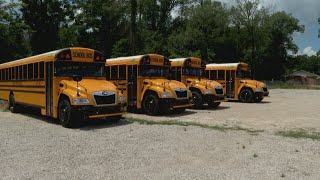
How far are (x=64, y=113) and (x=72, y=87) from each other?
2.80 feet

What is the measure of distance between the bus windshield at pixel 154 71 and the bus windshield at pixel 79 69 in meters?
2.75

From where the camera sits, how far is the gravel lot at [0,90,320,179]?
21.3ft

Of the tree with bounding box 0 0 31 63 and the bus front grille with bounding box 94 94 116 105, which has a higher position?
the tree with bounding box 0 0 31 63

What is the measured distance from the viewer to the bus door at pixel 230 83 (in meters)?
22.6

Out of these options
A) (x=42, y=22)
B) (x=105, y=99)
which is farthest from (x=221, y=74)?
(x=42, y=22)

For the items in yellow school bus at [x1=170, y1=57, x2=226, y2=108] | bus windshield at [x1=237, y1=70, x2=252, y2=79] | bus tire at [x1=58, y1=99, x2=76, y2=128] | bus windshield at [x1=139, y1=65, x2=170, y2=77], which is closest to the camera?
bus tire at [x1=58, y1=99, x2=76, y2=128]

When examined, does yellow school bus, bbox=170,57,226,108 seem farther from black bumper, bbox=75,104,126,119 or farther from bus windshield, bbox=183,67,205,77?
black bumper, bbox=75,104,126,119

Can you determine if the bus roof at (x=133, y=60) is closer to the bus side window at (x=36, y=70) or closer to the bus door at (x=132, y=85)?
the bus door at (x=132, y=85)

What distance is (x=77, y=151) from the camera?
8078mm

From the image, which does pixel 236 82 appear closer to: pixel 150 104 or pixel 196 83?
pixel 196 83

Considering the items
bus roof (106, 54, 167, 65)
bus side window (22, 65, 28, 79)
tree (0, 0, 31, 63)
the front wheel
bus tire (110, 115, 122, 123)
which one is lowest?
bus tire (110, 115, 122, 123)

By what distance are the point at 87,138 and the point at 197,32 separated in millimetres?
42686

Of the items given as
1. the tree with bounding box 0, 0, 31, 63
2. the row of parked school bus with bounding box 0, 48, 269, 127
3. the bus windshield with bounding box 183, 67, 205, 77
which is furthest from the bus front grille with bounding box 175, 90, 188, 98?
the tree with bounding box 0, 0, 31, 63

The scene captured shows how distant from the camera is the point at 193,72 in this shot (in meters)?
19.1
